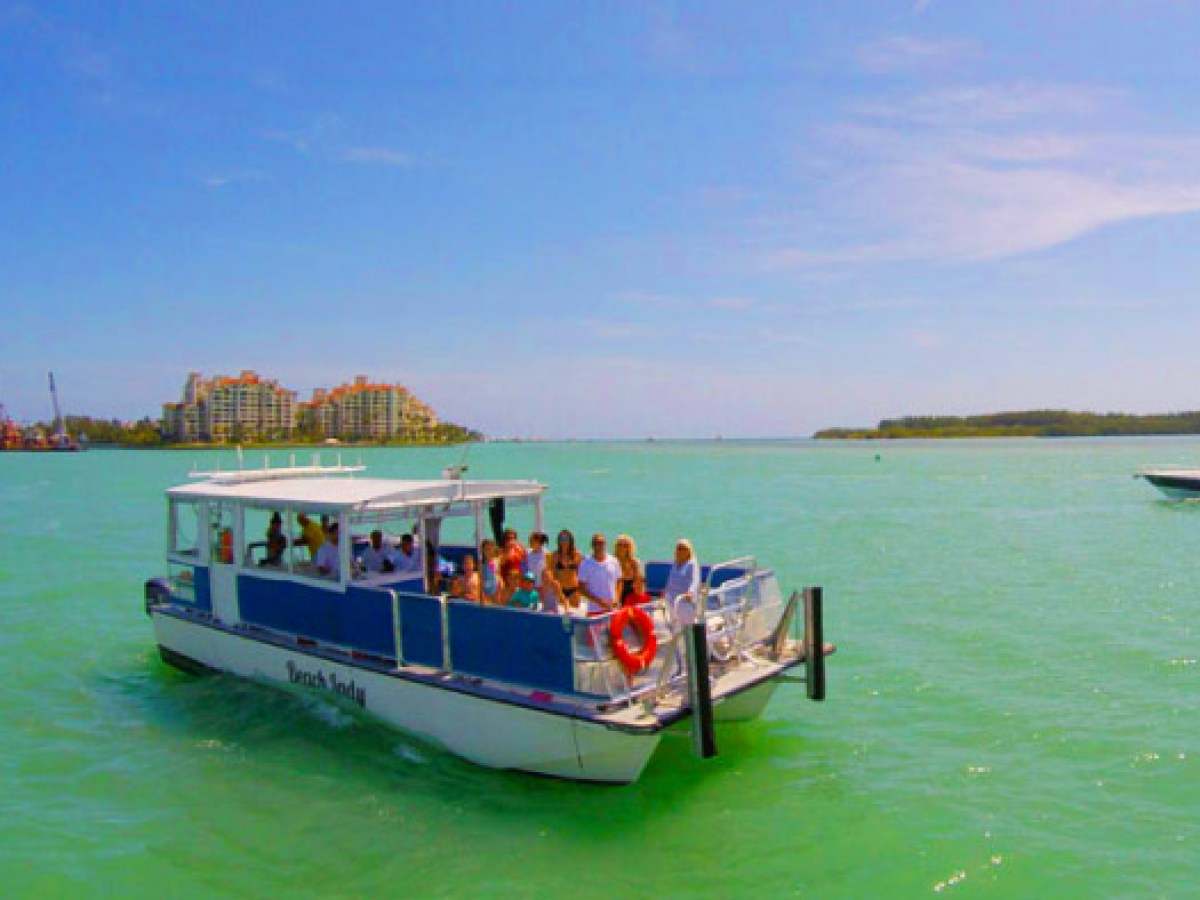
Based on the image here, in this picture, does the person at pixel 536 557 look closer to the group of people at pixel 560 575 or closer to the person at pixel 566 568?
the group of people at pixel 560 575

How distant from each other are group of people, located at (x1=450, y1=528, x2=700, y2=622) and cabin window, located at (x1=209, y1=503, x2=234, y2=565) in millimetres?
3675

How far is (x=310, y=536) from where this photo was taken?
12469 mm

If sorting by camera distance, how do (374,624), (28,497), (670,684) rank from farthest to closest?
(28,497)
(374,624)
(670,684)

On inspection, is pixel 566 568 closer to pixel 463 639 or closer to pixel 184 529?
pixel 463 639

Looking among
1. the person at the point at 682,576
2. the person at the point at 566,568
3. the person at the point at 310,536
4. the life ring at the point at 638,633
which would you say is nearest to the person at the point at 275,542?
the person at the point at 310,536

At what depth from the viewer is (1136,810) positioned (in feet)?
29.6

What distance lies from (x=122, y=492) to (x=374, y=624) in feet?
221

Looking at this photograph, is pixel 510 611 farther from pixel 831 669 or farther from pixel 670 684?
pixel 831 669

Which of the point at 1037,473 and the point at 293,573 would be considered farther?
the point at 1037,473

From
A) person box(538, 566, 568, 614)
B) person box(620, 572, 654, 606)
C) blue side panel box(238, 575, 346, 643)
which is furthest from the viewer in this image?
blue side panel box(238, 575, 346, 643)

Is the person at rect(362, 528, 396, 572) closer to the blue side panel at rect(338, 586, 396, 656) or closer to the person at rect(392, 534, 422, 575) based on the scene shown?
the person at rect(392, 534, 422, 575)

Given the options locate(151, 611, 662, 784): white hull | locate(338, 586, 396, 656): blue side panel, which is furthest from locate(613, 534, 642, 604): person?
locate(338, 586, 396, 656): blue side panel

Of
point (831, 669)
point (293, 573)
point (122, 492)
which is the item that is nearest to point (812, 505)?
point (831, 669)

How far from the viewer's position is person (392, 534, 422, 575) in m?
11.5
